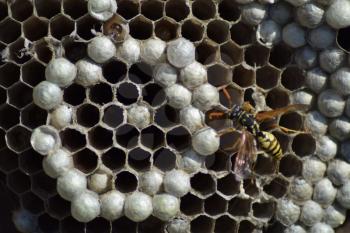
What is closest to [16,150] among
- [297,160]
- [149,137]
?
[149,137]

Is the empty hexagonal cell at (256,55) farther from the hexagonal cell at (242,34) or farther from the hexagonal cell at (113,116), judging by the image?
the hexagonal cell at (113,116)

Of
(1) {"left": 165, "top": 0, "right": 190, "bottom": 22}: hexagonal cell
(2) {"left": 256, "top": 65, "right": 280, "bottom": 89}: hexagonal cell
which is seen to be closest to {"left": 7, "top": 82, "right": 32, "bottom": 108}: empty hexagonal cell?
(1) {"left": 165, "top": 0, "right": 190, "bottom": 22}: hexagonal cell

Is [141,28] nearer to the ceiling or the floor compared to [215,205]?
nearer to the ceiling

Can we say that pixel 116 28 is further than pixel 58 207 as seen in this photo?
No

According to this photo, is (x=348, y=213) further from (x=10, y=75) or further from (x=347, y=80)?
(x=10, y=75)

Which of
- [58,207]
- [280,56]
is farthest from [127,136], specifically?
[280,56]

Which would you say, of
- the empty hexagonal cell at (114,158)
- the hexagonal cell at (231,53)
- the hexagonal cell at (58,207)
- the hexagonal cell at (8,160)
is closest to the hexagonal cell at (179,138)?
the empty hexagonal cell at (114,158)

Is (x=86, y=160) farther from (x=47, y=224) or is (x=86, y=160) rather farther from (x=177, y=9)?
(x=177, y=9)
